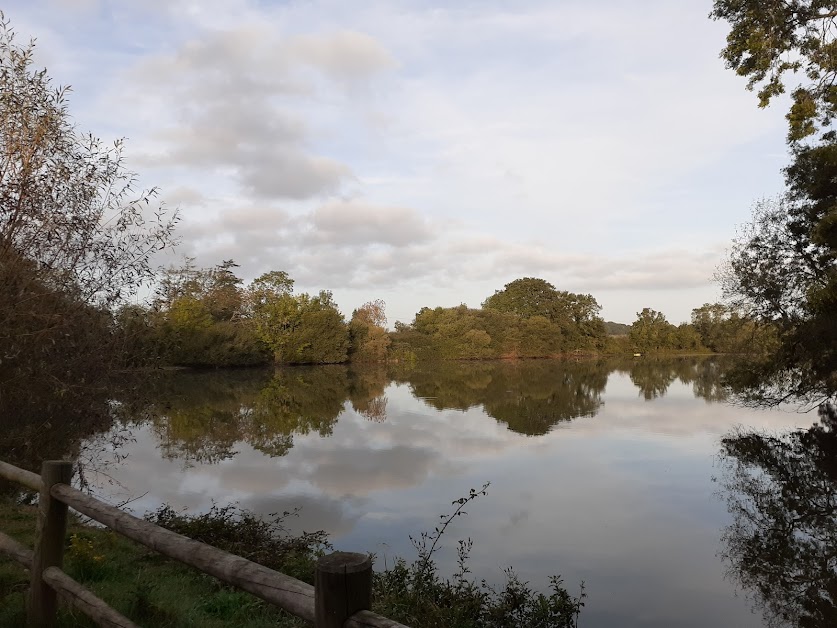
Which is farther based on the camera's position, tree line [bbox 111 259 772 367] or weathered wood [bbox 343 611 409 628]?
tree line [bbox 111 259 772 367]

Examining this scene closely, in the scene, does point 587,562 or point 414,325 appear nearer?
point 587,562

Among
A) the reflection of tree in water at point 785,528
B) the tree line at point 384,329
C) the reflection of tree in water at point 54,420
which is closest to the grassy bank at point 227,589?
the reflection of tree in water at point 54,420

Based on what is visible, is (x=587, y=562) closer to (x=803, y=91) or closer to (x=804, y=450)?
(x=804, y=450)

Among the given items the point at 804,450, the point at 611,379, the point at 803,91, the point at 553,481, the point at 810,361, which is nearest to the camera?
the point at 553,481

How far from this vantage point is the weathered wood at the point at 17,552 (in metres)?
3.38

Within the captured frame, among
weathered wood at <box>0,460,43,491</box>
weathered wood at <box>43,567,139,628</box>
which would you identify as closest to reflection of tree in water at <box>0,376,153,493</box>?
weathered wood at <box>0,460,43,491</box>

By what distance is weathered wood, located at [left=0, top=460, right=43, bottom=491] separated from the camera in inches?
130

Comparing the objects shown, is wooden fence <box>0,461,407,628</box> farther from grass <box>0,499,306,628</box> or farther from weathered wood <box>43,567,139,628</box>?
grass <box>0,499,306,628</box>

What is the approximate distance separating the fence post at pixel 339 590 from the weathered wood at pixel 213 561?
0.39 ft

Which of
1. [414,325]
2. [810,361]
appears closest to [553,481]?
[810,361]

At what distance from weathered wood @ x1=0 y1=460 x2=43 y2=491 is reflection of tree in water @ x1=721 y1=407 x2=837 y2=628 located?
731cm

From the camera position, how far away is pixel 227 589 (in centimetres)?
556

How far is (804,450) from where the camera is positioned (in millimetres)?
15047

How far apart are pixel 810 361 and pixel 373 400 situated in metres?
17.5
